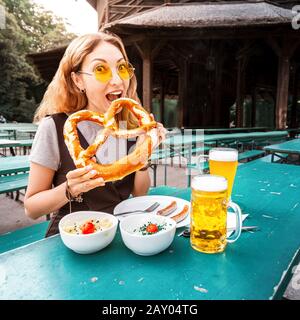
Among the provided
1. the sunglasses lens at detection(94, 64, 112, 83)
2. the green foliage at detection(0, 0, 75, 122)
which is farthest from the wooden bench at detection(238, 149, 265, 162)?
the green foliage at detection(0, 0, 75, 122)

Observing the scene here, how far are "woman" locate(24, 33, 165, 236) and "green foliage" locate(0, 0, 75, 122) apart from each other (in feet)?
69.2

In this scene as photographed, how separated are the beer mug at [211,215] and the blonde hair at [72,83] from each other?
78cm

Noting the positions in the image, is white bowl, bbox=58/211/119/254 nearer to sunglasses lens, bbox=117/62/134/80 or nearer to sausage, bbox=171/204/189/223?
sausage, bbox=171/204/189/223

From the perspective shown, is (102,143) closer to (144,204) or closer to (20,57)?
(144,204)

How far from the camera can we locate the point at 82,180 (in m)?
0.94

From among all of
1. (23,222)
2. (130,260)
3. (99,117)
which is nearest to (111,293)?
(130,260)

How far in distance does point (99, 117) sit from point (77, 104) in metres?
0.57

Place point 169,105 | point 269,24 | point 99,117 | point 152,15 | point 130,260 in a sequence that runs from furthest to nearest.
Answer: point 169,105 < point 152,15 < point 269,24 < point 99,117 < point 130,260

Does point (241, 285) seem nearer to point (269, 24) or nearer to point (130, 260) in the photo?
point (130, 260)

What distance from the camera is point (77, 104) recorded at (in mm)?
1569

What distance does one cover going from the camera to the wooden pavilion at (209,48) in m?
8.05

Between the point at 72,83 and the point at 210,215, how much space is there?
1.01 metres

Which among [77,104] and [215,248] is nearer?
[215,248]

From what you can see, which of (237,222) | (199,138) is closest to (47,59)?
(199,138)
